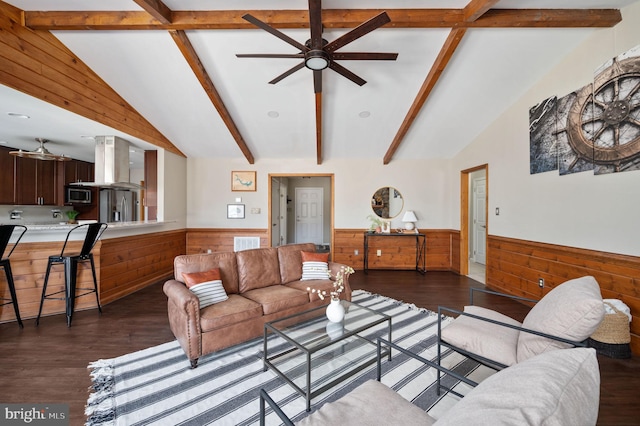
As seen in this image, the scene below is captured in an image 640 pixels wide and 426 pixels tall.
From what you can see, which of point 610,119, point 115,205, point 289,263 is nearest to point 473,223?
point 610,119

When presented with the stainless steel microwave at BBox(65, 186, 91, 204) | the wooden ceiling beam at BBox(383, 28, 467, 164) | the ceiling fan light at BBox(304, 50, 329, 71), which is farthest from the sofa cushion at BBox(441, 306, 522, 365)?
the stainless steel microwave at BBox(65, 186, 91, 204)

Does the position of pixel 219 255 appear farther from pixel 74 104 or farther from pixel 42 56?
pixel 42 56

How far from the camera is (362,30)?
2.19 m

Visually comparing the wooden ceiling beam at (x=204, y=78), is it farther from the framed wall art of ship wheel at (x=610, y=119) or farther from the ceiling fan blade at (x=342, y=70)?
the framed wall art of ship wheel at (x=610, y=119)

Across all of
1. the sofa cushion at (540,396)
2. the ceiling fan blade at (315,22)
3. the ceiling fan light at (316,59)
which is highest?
the ceiling fan blade at (315,22)

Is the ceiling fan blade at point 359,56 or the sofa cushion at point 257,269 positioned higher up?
the ceiling fan blade at point 359,56

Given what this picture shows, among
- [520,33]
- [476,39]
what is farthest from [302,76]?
[520,33]

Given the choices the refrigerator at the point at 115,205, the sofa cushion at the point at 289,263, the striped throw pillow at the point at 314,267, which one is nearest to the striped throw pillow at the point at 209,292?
the sofa cushion at the point at 289,263

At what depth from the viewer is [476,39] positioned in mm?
2934

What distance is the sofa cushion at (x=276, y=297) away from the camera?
8.23ft

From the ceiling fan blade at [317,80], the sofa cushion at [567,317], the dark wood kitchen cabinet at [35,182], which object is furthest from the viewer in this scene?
the dark wood kitchen cabinet at [35,182]

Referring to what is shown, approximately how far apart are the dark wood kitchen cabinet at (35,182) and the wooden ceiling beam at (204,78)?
3765 millimetres

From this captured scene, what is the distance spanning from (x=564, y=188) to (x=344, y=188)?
3.54 m

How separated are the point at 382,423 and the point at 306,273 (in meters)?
2.21
